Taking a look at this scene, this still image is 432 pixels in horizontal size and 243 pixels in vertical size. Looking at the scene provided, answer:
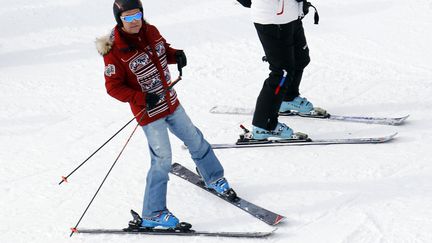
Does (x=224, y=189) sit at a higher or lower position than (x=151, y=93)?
lower

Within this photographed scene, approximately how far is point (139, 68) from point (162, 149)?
62cm

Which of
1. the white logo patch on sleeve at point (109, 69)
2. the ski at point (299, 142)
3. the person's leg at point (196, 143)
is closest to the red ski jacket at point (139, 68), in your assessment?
the white logo patch on sleeve at point (109, 69)

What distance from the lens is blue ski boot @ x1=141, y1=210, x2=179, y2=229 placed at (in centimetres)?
467

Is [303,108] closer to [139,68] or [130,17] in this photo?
[139,68]

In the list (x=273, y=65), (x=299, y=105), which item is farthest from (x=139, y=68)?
(x=299, y=105)

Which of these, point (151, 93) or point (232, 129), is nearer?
point (151, 93)

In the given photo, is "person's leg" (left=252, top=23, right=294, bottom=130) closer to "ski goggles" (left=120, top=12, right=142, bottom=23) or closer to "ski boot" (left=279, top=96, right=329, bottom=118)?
"ski boot" (left=279, top=96, right=329, bottom=118)

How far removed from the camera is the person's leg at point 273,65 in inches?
216

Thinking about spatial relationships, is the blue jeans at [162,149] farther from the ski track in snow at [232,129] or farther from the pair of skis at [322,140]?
the pair of skis at [322,140]

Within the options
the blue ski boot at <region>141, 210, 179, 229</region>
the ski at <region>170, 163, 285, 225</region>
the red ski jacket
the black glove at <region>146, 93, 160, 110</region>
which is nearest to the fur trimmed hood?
the red ski jacket

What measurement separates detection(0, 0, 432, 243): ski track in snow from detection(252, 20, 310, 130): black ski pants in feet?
1.11

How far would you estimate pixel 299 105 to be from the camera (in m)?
6.38

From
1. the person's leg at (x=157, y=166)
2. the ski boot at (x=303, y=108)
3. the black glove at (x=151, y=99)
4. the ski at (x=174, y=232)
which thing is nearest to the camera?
the black glove at (x=151, y=99)

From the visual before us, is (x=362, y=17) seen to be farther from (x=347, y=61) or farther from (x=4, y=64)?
(x=4, y=64)
